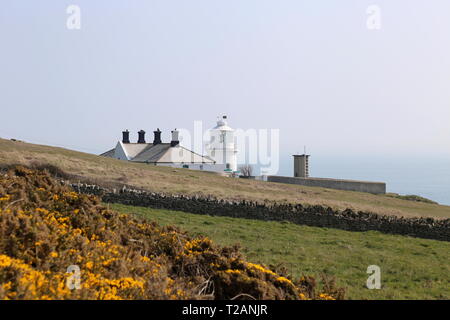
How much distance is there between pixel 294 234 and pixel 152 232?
36.1ft

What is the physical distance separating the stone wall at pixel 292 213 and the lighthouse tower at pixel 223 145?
6336cm

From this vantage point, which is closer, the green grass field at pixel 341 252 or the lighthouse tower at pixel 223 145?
the green grass field at pixel 341 252

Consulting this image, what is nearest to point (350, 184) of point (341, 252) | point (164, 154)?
point (341, 252)

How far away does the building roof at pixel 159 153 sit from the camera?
82.4 metres

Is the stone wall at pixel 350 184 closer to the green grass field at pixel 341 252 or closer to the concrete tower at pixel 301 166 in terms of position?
the concrete tower at pixel 301 166

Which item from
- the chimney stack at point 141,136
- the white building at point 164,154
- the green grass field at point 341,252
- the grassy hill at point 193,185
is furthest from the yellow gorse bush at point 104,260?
the chimney stack at point 141,136

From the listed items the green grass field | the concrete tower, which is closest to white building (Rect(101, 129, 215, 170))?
the concrete tower

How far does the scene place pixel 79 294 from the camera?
21.3 feet

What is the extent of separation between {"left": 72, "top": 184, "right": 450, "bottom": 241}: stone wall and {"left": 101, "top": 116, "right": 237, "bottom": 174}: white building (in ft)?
178

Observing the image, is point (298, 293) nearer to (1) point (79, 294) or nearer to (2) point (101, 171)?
(1) point (79, 294)

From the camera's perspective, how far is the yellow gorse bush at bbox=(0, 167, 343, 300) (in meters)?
6.82

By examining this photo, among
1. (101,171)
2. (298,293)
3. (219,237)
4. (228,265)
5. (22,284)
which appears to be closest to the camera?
(22,284)

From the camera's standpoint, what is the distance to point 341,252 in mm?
17281

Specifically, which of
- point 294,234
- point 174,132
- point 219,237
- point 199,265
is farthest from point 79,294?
point 174,132
